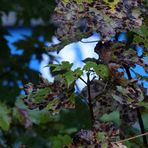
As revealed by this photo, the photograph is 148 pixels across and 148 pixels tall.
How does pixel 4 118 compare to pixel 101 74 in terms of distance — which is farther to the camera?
pixel 4 118

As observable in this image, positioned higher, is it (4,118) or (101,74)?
(4,118)

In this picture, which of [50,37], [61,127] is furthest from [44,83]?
[50,37]

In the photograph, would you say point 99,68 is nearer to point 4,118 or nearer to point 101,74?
point 101,74

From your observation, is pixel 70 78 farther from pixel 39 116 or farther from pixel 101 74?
pixel 39 116

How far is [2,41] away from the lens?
2.33 meters

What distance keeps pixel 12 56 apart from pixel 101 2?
146cm

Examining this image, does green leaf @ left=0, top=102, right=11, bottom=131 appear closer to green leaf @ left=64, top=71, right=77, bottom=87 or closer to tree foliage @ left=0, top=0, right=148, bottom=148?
tree foliage @ left=0, top=0, right=148, bottom=148

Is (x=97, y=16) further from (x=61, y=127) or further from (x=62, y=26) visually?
(x=61, y=127)

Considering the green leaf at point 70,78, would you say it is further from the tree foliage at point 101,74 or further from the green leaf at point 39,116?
the green leaf at point 39,116

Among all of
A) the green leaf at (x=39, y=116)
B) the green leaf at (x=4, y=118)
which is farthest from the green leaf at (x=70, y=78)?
the green leaf at (x=4, y=118)

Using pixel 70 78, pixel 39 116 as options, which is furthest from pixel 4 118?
pixel 70 78

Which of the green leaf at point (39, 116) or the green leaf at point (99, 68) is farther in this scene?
the green leaf at point (39, 116)

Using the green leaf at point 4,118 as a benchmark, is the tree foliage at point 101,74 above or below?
below

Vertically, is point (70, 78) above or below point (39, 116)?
below
